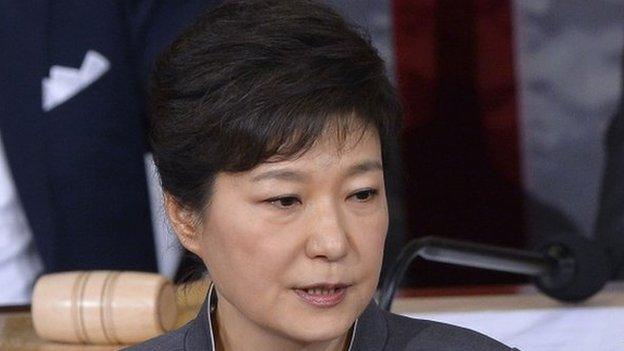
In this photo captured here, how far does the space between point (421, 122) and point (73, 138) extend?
626mm

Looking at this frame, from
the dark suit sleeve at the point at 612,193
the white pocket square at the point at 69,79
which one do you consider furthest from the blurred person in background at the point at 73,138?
the dark suit sleeve at the point at 612,193

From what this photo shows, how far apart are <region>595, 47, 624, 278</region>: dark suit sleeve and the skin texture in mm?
1285

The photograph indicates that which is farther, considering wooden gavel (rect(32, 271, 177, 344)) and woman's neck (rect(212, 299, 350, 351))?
wooden gavel (rect(32, 271, 177, 344))

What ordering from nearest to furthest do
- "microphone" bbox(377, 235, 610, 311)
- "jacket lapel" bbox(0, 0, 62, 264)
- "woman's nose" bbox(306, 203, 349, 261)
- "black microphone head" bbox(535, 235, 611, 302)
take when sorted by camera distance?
"woman's nose" bbox(306, 203, 349, 261) → "microphone" bbox(377, 235, 610, 311) → "black microphone head" bbox(535, 235, 611, 302) → "jacket lapel" bbox(0, 0, 62, 264)

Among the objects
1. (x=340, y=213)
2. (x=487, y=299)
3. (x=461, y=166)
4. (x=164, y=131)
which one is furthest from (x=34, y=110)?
(x=340, y=213)

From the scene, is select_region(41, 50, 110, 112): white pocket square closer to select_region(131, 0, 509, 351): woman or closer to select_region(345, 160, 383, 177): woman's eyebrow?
select_region(131, 0, 509, 351): woman

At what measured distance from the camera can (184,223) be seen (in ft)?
4.76

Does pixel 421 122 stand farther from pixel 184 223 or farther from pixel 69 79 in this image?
pixel 184 223

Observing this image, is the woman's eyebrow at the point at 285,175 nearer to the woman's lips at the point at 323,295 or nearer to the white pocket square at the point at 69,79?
the woman's lips at the point at 323,295

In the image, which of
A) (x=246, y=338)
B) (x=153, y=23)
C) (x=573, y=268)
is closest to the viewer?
(x=246, y=338)

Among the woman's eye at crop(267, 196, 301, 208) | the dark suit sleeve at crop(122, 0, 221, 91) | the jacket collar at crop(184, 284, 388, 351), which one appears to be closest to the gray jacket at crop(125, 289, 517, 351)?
the jacket collar at crop(184, 284, 388, 351)

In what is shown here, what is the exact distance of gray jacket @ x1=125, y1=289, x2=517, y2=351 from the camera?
4.82ft

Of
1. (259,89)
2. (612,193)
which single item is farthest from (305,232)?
(612,193)

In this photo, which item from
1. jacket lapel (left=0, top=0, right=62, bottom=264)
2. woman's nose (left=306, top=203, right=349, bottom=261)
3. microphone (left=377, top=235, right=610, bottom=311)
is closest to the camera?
woman's nose (left=306, top=203, right=349, bottom=261)
